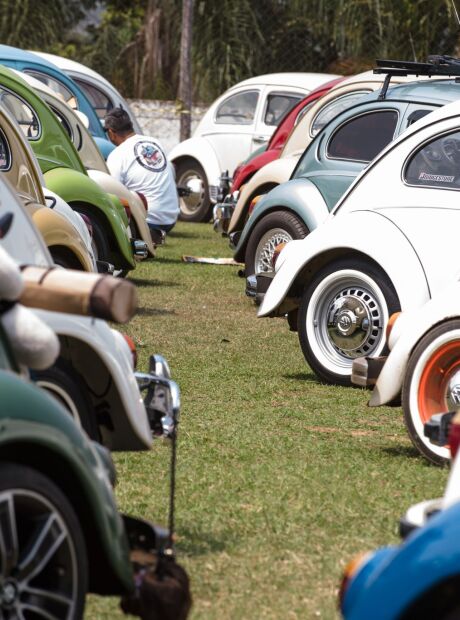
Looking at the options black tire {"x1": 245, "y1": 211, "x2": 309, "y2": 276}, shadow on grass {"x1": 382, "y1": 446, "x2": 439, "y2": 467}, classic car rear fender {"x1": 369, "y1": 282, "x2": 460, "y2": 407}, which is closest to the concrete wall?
black tire {"x1": 245, "y1": 211, "x2": 309, "y2": 276}

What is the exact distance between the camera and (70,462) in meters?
3.61

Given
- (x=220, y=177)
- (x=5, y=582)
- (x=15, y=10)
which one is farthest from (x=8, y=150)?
(x=15, y=10)

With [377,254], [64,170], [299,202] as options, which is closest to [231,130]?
[299,202]

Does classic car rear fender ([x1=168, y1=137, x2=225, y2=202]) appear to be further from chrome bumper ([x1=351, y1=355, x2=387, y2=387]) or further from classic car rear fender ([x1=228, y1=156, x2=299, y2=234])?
chrome bumper ([x1=351, y1=355, x2=387, y2=387])

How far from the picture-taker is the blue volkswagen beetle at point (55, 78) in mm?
16248

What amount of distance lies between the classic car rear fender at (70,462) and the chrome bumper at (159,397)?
103cm

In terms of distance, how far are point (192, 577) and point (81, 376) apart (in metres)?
0.84

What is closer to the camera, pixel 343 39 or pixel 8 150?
pixel 8 150

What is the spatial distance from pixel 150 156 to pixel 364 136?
14.2ft

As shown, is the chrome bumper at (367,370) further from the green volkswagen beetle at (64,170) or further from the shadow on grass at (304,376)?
the green volkswagen beetle at (64,170)

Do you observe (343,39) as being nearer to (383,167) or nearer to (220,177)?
(220,177)

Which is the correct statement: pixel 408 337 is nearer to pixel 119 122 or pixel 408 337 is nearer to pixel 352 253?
pixel 352 253

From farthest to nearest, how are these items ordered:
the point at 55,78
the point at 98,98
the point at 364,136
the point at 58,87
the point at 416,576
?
the point at 98,98 → the point at 58,87 → the point at 55,78 → the point at 364,136 → the point at 416,576

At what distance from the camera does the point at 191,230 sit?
70.4ft
